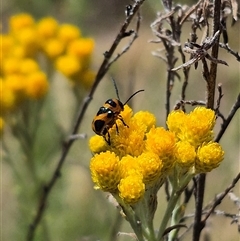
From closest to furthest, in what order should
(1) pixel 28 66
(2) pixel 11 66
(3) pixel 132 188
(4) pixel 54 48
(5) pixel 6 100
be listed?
(3) pixel 132 188, (5) pixel 6 100, (2) pixel 11 66, (1) pixel 28 66, (4) pixel 54 48

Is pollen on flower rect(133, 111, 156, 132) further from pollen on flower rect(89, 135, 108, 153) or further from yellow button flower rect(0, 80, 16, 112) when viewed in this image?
yellow button flower rect(0, 80, 16, 112)

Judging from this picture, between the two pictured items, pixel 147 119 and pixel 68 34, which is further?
pixel 68 34

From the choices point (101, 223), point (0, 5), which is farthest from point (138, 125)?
point (0, 5)

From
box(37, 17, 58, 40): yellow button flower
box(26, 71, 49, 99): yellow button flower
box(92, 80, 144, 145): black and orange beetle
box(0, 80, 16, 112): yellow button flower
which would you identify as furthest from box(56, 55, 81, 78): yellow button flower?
box(92, 80, 144, 145): black and orange beetle

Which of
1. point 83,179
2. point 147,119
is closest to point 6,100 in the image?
point 147,119

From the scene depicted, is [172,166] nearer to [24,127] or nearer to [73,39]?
[24,127]

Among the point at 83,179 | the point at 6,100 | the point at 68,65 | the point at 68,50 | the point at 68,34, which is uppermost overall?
A: the point at 68,34

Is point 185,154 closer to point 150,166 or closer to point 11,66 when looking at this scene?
point 150,166
